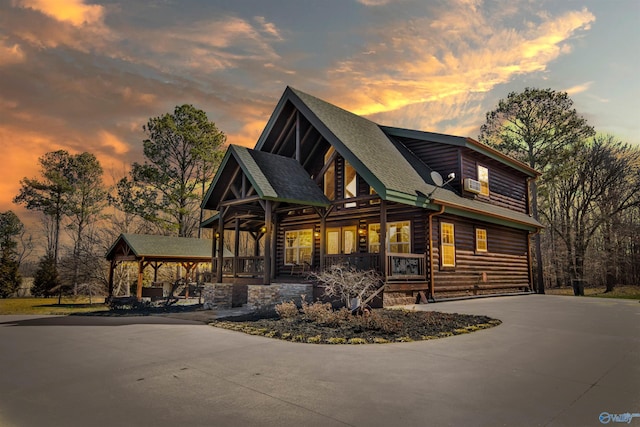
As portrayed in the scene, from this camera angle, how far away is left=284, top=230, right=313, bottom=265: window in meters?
18.9

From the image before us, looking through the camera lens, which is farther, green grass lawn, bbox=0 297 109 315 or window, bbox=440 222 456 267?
green grass lawn, bbox=0 297 109 315

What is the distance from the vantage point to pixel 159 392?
15.6 feet

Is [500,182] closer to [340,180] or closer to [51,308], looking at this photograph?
[340,180]

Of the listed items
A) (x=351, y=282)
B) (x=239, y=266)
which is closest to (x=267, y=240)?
(x=239, y=266)

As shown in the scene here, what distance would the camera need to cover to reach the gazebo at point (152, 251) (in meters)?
23.6

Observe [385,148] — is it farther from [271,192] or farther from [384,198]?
[271,192]

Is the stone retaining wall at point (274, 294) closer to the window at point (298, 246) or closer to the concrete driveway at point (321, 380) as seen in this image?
the window at point (298, 246)

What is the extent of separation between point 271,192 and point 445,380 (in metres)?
9.79

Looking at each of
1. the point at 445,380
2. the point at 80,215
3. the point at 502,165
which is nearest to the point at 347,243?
the point at 502,165

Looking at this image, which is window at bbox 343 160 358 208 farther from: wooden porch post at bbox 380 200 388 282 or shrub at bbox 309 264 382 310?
shrub at bbox 309 264 382 310

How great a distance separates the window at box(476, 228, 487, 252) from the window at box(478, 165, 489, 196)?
1.94m

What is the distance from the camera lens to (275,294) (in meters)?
14.3

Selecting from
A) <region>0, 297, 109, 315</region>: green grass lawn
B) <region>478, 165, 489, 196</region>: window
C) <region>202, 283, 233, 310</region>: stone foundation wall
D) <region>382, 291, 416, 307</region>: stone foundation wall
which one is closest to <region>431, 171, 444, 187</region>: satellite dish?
<region>478, 165, 489, 196</region>: window

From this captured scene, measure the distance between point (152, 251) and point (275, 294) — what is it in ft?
42.0
